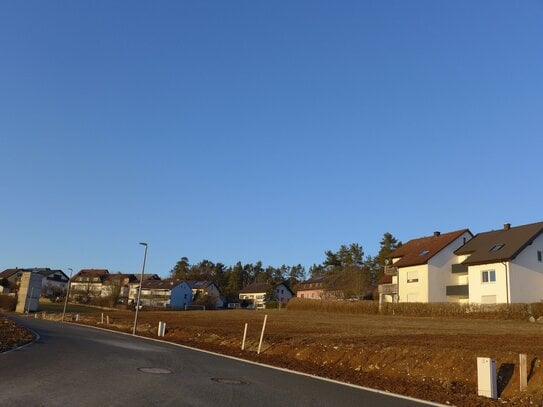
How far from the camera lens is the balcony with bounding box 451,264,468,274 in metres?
55.8

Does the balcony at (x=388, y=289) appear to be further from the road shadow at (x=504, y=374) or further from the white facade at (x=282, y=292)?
the white facade at (x=282, y=292)

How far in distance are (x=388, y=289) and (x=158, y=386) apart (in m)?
56.7

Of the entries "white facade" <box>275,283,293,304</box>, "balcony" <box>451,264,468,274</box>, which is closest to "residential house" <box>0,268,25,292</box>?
"white facade" <box>275,283,293,304</box>

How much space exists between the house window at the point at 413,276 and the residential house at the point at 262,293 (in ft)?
216

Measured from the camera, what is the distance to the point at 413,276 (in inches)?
2349

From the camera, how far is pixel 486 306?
42.7 meters

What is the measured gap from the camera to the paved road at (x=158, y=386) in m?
9.19

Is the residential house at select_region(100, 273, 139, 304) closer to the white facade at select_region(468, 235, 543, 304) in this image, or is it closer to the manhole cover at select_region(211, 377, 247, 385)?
the white facade at select_region(468, 235, 543, 304)

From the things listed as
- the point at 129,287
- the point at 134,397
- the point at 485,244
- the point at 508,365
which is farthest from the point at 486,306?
the point at 129,287

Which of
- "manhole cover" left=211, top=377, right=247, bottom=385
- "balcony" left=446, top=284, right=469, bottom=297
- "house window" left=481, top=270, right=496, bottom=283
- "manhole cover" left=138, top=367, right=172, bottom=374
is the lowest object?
"manhole cover" left=138, top=367, right=172, bottom=374

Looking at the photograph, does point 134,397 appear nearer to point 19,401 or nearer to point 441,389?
point 19,401

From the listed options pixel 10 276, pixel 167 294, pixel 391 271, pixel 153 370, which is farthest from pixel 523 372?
pixel 10 276

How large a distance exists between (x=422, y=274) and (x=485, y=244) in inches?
290

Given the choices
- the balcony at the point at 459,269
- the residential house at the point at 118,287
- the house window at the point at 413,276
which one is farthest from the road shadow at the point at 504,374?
the residential house at the point at 118,287
